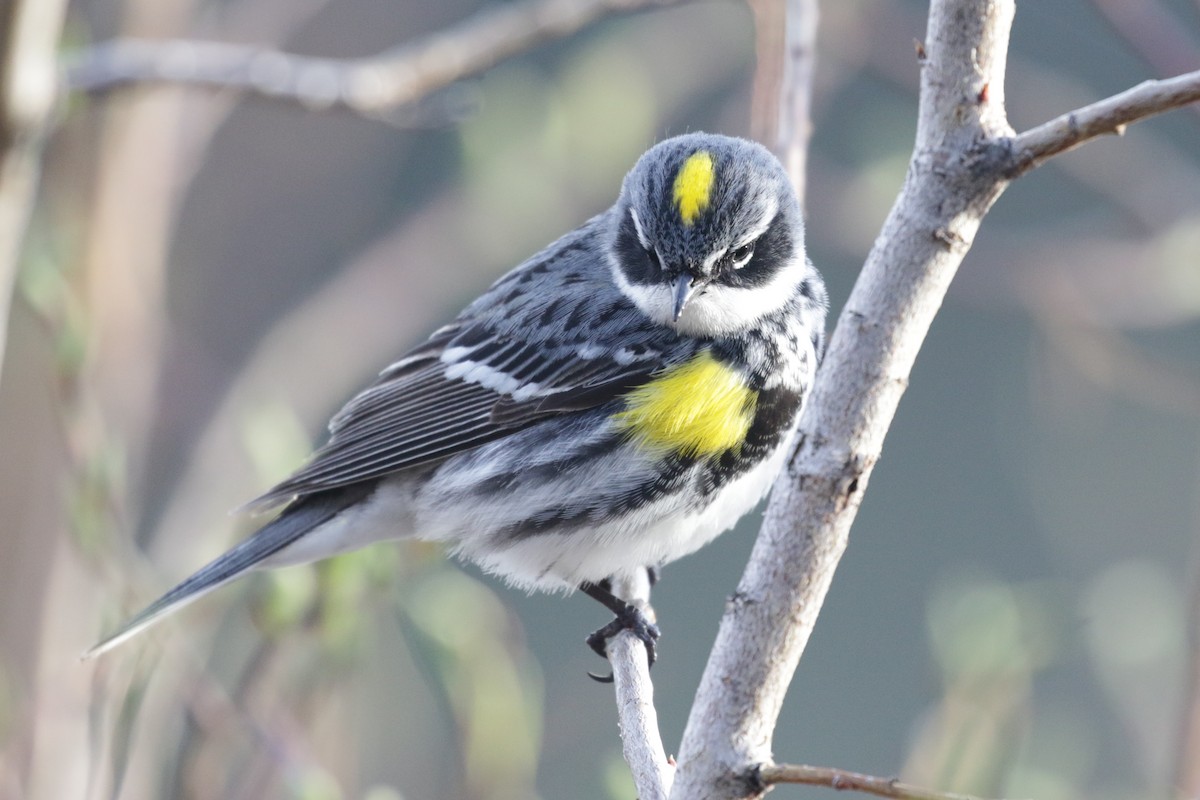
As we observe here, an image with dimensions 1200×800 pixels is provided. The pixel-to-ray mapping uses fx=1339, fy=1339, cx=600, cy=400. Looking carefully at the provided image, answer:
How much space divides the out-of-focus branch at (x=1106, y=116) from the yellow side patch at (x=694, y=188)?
5.11ft

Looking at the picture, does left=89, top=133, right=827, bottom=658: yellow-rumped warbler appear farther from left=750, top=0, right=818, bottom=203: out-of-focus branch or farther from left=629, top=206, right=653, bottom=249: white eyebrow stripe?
left=750, top=0, right=818, bottom=203: out-of-focus branch

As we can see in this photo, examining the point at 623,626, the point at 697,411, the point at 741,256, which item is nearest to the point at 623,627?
the point at 623,626

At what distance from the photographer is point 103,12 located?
5266mm

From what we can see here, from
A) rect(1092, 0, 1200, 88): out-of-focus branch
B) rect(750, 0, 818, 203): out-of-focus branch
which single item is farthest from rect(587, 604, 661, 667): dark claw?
rect(1092, 0, 1200, 88): out-of-focus branch

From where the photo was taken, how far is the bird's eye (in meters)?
3.46

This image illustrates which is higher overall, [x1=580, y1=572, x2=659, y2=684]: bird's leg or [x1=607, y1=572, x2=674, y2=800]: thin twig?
[x1=580, y1=572, x2=659, y2=684]: bird's leg

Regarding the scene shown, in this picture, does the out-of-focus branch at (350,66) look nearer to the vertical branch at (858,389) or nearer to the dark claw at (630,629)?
the dark claw at (630,629)

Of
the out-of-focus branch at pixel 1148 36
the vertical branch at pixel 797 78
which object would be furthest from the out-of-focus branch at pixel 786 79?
the out-of-focus branch at pixel 1148 36

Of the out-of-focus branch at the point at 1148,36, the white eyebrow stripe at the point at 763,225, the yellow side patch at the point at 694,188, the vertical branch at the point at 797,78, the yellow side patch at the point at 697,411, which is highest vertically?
the out-of-focus branch at the point at 1148,36

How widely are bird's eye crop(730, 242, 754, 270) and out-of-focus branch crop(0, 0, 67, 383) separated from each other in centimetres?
165

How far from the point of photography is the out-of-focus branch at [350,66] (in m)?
3.36

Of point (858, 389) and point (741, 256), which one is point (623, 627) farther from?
point (858, 389)

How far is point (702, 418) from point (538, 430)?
2.03 ft

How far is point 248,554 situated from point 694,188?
5.21 feet
